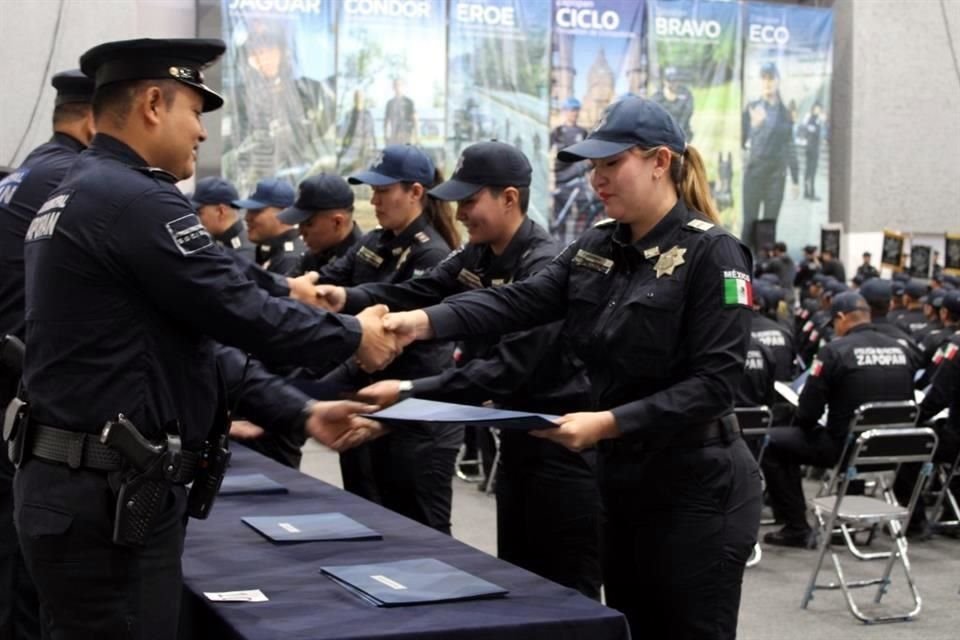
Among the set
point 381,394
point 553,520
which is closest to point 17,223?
point 381,394

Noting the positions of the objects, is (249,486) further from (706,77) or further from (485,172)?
(706,77)

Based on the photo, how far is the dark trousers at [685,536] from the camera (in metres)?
2.87

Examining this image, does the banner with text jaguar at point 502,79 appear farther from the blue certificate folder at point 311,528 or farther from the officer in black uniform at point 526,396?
the blue certificate folder at point 311,528

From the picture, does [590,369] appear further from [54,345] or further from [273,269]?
[273,269]

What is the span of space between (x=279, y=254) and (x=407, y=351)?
1918mm

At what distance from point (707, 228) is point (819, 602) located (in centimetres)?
369

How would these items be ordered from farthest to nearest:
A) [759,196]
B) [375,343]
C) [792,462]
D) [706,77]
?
[759,196], [706,77], [792,462], [375,343]

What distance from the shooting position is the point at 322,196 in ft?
18.1

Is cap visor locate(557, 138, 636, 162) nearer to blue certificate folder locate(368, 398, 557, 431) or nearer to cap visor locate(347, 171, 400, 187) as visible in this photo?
blue certificate folder locate(368, 398, 557, 431)

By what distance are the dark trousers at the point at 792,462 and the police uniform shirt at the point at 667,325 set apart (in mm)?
4638

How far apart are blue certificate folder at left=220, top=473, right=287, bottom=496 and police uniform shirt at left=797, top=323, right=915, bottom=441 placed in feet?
13.5

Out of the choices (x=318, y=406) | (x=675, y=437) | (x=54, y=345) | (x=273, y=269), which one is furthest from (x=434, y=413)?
(x=273, y=269)

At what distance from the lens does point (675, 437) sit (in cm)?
293

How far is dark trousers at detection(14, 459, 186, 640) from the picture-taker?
7.67ft
